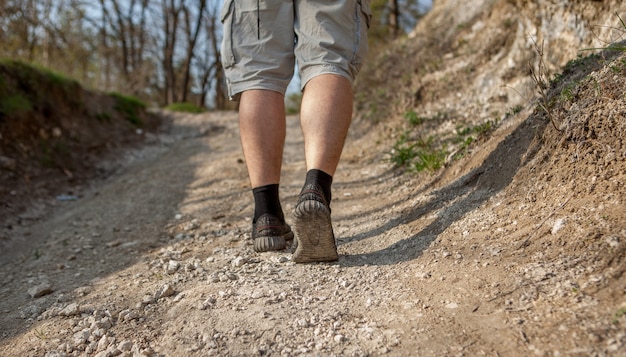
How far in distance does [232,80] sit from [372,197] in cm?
124

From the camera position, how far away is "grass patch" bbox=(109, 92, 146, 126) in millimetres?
6996

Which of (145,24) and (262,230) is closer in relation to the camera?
(262,230)

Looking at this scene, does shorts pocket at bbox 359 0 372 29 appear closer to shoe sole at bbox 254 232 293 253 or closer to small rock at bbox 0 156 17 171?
shoe sole at bbox 254 232 293 253

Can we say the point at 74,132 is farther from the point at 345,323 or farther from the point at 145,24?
the point at 145,24

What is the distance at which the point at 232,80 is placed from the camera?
78.2 inches

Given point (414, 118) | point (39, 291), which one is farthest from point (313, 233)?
point (414, 118)

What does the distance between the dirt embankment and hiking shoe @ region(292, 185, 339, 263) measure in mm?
52

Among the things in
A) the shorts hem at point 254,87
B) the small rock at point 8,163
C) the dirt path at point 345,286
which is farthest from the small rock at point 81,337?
the small rock at point 8,163

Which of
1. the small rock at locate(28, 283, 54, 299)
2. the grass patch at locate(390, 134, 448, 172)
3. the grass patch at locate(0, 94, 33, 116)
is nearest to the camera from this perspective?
the small rock at locate(28, 283, 54, 299)

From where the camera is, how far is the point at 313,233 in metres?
1.63

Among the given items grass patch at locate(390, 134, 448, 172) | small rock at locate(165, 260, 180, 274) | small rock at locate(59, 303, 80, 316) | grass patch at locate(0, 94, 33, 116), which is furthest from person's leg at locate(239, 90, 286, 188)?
grass patch at locate(0, 94, 33, 116)

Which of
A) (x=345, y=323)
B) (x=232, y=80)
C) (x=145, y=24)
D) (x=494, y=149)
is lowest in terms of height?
(x=345, y=323)

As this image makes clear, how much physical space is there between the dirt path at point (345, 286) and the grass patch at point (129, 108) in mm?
4396

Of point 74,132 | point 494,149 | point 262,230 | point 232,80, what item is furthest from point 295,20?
point 74,132
